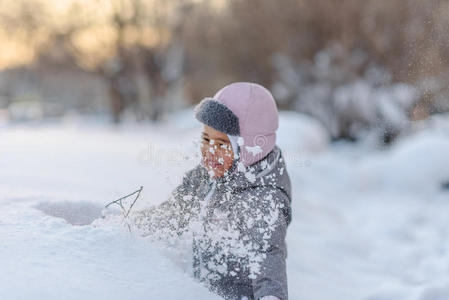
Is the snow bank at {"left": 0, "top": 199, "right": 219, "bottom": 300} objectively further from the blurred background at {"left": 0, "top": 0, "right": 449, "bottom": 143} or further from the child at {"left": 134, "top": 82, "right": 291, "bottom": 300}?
the blurred background at {"left": 0, "top": 0, "right": 449, "bottom": 143}

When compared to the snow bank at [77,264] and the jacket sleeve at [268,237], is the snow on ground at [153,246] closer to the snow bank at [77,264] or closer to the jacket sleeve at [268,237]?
the snow bank at [77,264]

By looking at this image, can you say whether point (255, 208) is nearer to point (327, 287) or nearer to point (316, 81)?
point (327, 287)

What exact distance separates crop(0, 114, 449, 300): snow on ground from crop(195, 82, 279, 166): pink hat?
0.21m

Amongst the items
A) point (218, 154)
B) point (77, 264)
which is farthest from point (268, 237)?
point (77, 264)

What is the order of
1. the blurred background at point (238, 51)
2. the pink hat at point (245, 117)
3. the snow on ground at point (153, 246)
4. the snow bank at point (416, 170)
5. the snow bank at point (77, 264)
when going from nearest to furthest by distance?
the snow bank at point (77, 264), the snow on ground at point (153, 246), the pink hat at point (245, 117), the snow bank at point (416, 170), the blurred background at point (238, 51)

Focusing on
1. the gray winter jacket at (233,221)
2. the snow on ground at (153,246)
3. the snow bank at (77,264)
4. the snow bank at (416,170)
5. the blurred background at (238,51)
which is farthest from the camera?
the blurred background at (238,51)

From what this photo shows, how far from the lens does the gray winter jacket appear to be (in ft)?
5.18

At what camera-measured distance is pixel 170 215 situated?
5.71 feet

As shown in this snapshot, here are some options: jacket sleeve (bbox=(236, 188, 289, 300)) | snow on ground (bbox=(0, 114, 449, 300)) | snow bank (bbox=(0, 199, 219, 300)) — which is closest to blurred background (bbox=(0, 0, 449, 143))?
snow on ground (bbox=(0, 114, 449, 300))

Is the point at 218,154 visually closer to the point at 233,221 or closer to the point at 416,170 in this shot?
the point at 233,221

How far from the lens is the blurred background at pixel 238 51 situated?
1005 centimetres

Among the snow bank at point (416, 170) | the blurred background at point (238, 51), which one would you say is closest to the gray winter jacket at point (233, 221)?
the snow bank at point (416, 170)

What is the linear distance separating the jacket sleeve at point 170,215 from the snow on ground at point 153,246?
0.06 meters

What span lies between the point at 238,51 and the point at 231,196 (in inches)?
463
